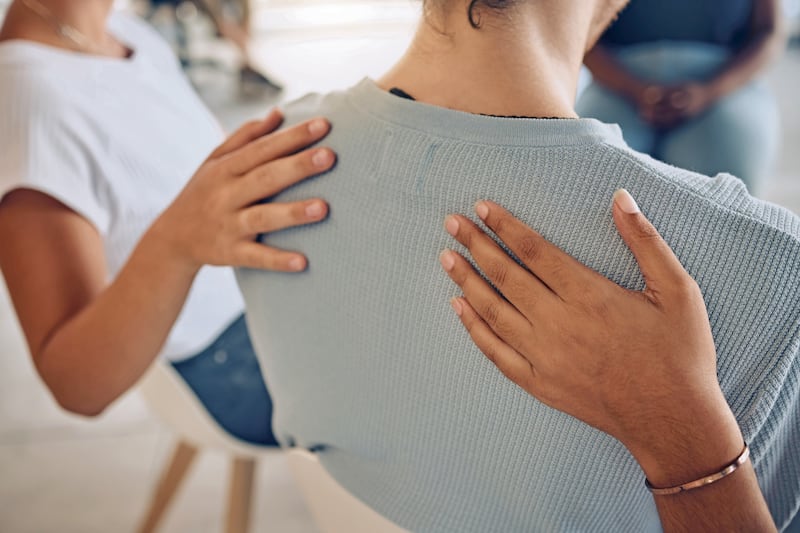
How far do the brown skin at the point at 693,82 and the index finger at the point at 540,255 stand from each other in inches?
48.3

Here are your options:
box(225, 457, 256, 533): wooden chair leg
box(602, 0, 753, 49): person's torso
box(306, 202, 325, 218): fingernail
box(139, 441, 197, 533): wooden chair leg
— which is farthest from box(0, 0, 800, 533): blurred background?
box(602, 0, 753, 49): person's torso

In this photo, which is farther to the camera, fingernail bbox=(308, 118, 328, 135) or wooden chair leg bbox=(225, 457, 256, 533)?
wooden chair leg bbox=(225, 457, 256, 533)

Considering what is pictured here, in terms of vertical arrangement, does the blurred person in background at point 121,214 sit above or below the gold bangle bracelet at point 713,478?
below

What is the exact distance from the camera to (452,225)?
58cm

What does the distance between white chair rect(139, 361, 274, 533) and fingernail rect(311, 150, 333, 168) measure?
2.05 ft

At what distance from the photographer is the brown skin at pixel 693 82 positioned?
64.6 inches

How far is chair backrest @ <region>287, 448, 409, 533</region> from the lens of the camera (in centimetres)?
76

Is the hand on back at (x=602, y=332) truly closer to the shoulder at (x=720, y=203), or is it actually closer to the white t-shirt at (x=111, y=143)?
the shoulder at (x=720, y=203)

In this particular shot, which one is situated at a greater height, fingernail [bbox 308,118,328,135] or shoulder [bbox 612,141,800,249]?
shoulder [bbox 612,141,800,249]

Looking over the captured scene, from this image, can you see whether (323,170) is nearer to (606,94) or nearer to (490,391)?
(490,391)

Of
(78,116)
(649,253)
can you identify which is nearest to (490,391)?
(649,253)

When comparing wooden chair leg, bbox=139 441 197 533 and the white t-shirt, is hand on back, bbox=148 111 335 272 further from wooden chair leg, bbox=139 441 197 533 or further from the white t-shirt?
wooden chair leg, bbox=139 441 197 533

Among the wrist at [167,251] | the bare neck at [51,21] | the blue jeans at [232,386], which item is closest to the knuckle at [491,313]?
the wrist at [167,251]

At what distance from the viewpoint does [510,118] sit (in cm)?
57
